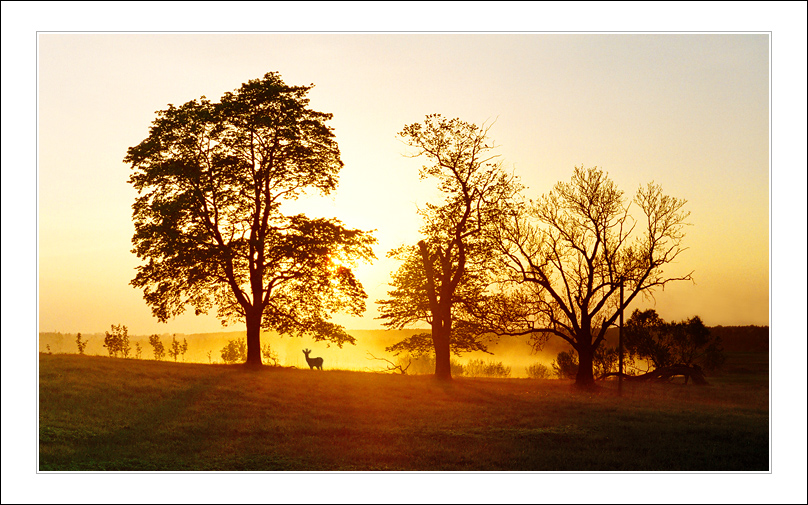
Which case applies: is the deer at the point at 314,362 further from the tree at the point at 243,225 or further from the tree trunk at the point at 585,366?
the tree trunk at the point at 585,366

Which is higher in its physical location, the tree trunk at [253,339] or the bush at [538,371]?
the tree trunk at [253,339]

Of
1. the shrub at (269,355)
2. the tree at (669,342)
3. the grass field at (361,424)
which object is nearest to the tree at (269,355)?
the shrub at (269,355)

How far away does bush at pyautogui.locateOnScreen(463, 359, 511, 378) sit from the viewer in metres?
31.6

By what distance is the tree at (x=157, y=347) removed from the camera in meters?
28.9

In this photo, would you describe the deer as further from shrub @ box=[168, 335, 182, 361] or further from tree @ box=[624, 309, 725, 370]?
tree @ box=[624, 309, 725, 370]

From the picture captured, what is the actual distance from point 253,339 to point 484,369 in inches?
452

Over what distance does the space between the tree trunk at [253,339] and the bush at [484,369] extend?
10289 mm

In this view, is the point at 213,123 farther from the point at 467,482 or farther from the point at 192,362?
the point at 467,482

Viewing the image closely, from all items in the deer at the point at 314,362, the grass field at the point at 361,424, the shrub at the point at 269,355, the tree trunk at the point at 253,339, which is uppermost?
the tree trunk at the point at 253,339

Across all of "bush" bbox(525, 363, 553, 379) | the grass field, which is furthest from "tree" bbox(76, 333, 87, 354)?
"bush" bbox(525, 363, 553, 379)

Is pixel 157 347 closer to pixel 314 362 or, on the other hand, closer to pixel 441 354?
pixel 314 362

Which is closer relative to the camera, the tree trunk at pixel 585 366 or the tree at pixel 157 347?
the tree trunk at pixel 585 366

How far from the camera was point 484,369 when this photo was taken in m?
31.9

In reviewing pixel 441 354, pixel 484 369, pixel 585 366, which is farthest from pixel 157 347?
pixel 585 366
